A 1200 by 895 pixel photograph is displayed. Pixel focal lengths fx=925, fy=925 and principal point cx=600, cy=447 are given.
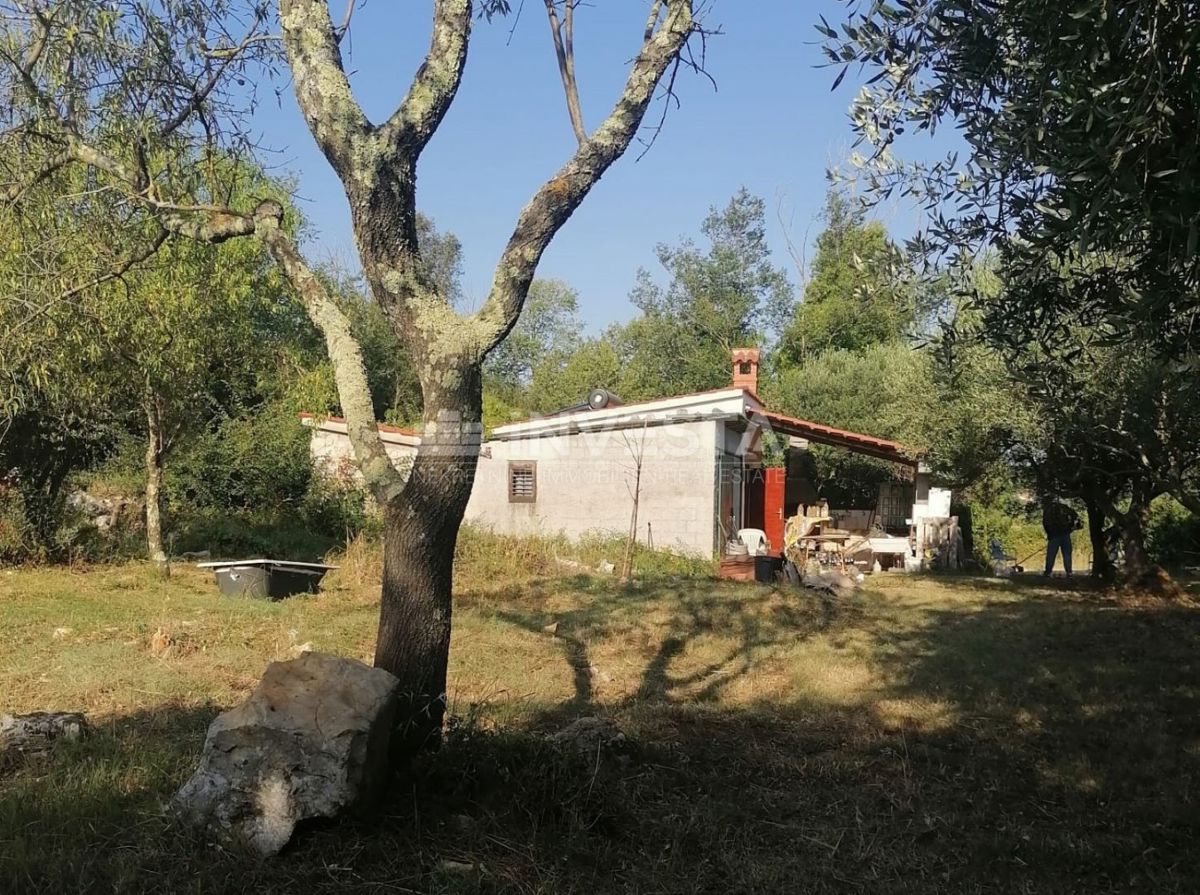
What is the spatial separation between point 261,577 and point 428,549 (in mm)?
7133

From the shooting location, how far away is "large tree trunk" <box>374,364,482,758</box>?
4.03 metres

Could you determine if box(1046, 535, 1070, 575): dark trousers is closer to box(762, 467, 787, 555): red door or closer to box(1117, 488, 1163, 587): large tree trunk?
box(1117, 488, 1163, 587): large tree trunk

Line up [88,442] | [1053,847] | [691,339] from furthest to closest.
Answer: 1. [691,339]
2. [88,442]
3. [1053,847]

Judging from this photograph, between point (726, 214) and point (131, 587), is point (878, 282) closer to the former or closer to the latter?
point (131, 587)

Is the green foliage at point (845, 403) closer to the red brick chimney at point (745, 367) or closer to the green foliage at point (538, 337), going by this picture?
the red brick chimney at point (745, 367)

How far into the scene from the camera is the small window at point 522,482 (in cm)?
1831

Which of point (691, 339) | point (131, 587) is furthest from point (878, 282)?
point (691, 339)

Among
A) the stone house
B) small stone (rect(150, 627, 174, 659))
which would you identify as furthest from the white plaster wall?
small stone (rect(150, 627, 174, 659))

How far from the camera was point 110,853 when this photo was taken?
3.43 m

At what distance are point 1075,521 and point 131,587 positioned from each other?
1512 centimetres

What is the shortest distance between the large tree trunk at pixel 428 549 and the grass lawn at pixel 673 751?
0.31 metres

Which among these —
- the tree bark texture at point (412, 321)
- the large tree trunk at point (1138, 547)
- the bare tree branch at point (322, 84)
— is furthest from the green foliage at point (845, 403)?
the bare tree branch at point (322, 84)

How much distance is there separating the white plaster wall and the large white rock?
491 inches

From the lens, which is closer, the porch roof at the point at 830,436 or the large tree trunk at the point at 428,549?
the large tree trunk at the point at 428,549
